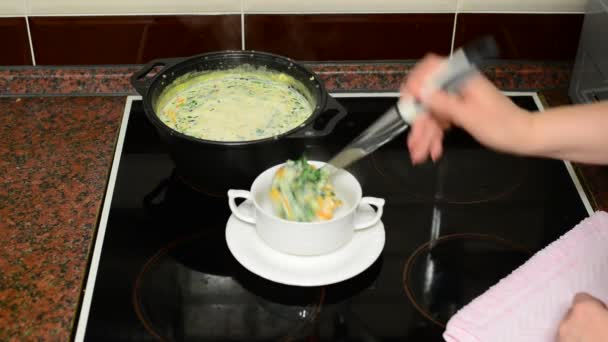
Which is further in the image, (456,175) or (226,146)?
(456,175)

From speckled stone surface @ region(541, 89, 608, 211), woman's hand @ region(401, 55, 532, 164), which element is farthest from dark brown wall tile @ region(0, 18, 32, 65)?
speckled stone surface @ region(541, 89, 608, 211)

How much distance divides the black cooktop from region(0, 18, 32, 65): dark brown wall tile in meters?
0.23

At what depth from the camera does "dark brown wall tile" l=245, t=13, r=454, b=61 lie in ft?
4.54

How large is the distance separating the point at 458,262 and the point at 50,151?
0.66 meters

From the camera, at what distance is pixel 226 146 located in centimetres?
104

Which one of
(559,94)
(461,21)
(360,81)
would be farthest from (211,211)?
(559,94)

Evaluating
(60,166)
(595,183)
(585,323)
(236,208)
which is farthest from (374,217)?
(60,166)

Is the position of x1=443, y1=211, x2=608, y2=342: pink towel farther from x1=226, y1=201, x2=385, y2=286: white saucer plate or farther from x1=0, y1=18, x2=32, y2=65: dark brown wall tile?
x1=0, y1=18, x2=32, y2=65: dark brown wall tile

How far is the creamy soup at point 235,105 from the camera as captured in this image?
1.17 metres

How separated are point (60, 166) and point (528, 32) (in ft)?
2.76

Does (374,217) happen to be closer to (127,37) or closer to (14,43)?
(127,37)

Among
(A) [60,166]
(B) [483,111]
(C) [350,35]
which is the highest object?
(B) [483,111]

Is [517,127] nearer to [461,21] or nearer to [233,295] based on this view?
[233,295]

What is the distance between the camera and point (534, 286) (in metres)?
1.00
